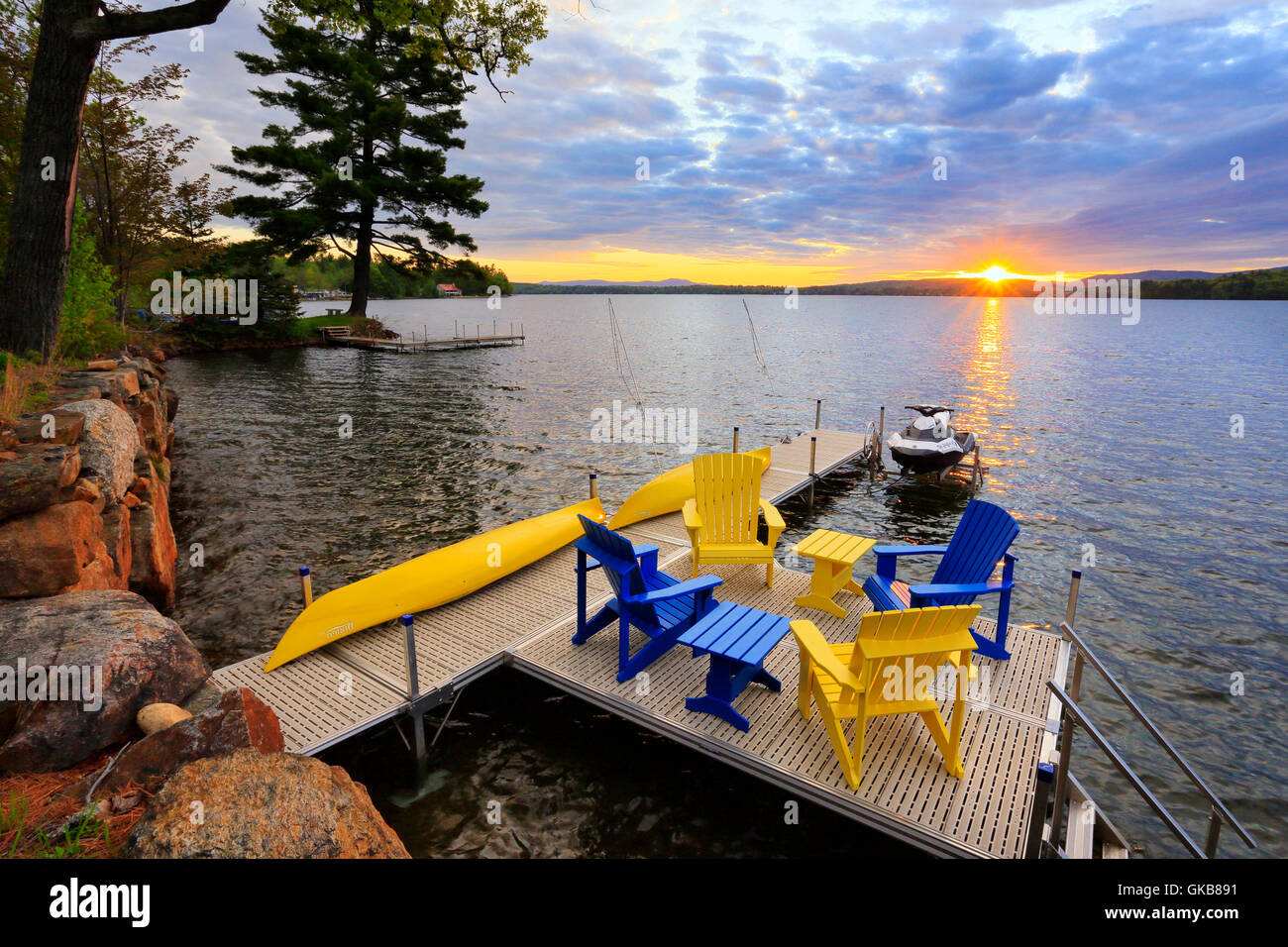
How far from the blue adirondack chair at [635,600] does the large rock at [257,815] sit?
2747 millimetres

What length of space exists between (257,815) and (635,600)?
3.28m

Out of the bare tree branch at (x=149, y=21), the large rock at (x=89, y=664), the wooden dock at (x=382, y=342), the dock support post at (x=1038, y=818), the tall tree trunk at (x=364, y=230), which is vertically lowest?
the dock support post at (x=1038, y=818)

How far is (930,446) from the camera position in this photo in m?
15.5

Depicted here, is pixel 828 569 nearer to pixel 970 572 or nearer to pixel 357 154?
pixel 970 572

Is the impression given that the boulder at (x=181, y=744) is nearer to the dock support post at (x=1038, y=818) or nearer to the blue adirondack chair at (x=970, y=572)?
the dock support post at (x=1038, y=818)

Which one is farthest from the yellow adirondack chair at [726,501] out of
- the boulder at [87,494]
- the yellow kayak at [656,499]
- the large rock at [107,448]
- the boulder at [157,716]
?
the large rock at [107,448]

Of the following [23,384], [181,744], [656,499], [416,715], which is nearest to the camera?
[181,744]

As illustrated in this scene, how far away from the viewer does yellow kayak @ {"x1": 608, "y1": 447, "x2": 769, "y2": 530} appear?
1060 cm

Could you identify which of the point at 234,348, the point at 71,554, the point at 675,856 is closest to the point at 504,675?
the point at 675,856

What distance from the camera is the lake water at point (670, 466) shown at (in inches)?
214

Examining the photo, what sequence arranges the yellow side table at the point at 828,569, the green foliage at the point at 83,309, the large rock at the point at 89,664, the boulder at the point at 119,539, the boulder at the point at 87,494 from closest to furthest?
the large rock at the point at 89,664
the boulder at the point at 87,494
the boulder at the point at 119,539
the yellow side table at the point at 828,569
the green foliage at the point at 83,309

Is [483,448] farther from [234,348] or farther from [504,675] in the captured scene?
[234,348]

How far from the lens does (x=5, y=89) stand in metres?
14.2

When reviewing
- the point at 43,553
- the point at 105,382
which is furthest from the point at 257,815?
the point at 105,382
